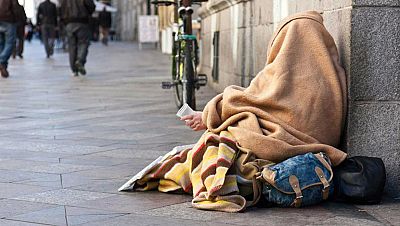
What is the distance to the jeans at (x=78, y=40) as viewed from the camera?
55.5 ft

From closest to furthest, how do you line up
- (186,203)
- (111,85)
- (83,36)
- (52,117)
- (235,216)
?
(235,216) → (186,203) → (52,117) → (111,85) → (83,36)

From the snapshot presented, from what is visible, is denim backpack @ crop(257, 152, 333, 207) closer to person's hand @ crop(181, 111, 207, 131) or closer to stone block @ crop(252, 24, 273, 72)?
person's hand @ crop(181, 111, 207, 131)

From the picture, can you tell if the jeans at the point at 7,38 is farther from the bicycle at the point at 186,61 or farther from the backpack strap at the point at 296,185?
the backpack strap at the point at 296,185

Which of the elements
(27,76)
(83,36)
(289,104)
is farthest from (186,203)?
(27,76)

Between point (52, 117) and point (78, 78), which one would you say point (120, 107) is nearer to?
point (52, 117)

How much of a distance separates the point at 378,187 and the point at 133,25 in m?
57.9

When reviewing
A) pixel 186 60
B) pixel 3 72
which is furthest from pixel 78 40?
pixel 186 60

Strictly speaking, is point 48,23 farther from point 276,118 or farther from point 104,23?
point 276,118

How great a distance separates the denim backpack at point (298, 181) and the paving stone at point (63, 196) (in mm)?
987

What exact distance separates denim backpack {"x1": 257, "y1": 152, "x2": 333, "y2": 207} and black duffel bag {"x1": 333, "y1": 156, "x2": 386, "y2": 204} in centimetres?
8

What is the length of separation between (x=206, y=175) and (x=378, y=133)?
1.03 metres

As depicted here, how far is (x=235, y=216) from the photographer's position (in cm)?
477

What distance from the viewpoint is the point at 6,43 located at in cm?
1764

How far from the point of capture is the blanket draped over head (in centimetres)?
510
